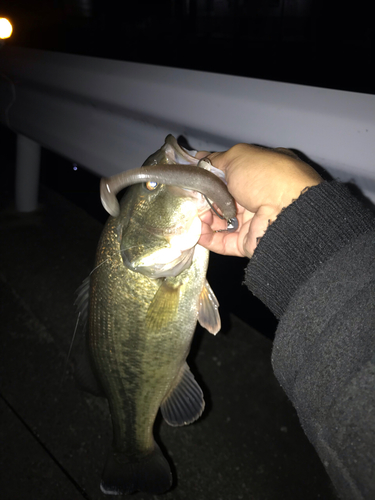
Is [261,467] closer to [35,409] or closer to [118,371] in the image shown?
[118,371]

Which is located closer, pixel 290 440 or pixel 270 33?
pixel 290 440

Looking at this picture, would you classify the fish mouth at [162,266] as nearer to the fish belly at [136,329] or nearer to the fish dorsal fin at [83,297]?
the fish belly at [136,329]

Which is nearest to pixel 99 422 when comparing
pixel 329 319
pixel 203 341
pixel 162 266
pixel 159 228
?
pixel 203 341

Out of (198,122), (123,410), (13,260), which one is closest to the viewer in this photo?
(123,410)

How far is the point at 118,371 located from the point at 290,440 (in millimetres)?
1216

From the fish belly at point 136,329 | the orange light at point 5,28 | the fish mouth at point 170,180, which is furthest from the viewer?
the orange light at point 5,28

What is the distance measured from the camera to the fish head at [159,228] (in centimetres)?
137

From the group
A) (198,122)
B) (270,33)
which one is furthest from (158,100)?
(270,33)

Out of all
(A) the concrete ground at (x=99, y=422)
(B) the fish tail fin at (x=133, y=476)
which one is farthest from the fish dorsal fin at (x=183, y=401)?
(A) the concrete ground at (x=99, y=422)

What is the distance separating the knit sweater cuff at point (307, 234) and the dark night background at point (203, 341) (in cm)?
132

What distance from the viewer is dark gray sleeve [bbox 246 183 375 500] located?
891 mm

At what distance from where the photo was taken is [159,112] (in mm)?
2012

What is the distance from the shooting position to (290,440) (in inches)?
85.0

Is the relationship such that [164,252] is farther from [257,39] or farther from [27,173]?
[257,39]
